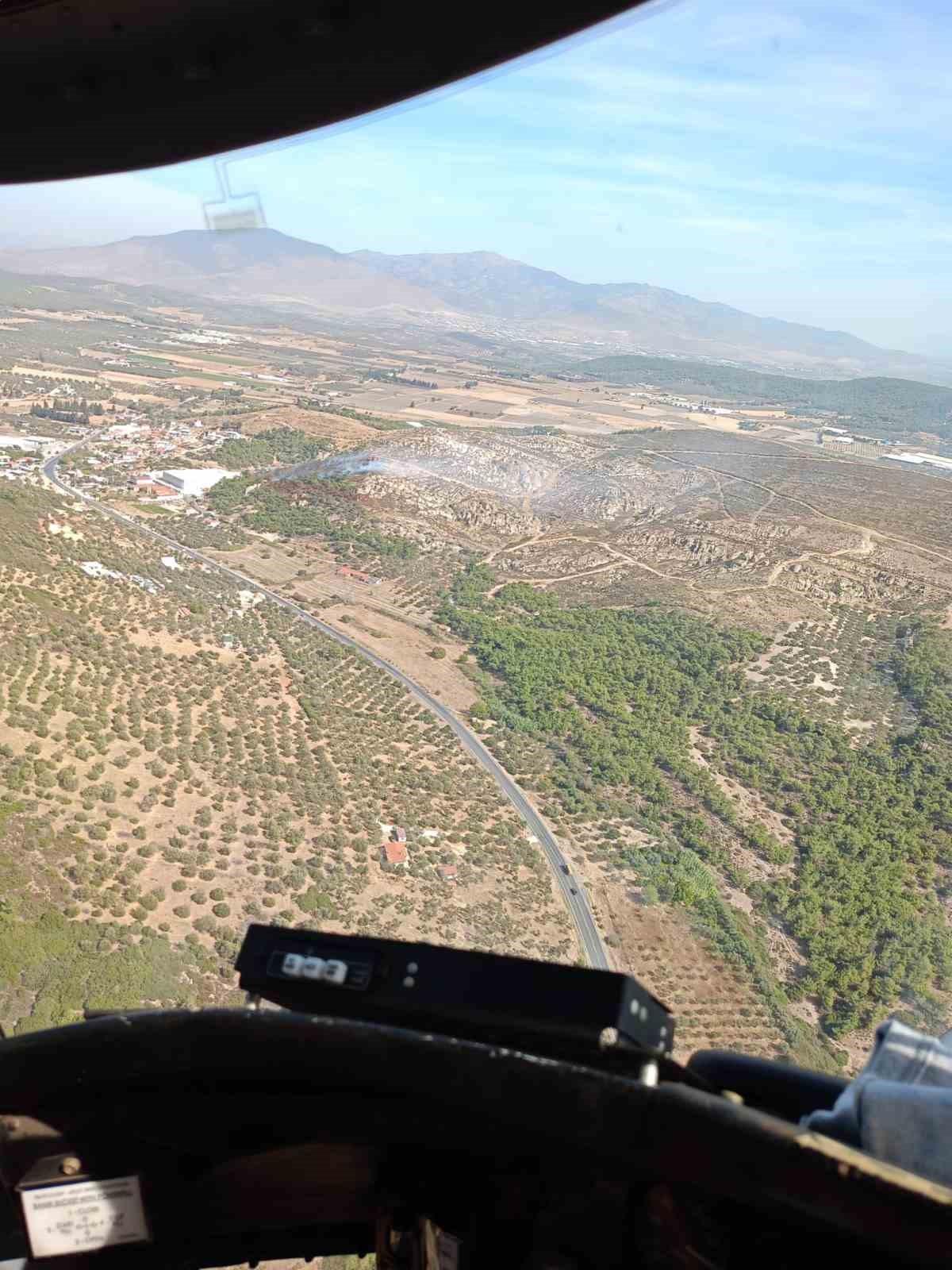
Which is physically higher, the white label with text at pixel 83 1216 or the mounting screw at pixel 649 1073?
the mounting screw at pixel 649 1073

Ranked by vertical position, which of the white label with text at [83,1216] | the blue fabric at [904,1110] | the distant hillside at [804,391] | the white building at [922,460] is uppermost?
the distant hillside at [804,391]

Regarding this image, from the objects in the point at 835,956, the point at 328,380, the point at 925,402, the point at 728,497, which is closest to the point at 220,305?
the point at 328,380

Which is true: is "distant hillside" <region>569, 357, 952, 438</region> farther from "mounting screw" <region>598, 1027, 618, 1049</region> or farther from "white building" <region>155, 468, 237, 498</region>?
"mounting screw" <region>598, 1027, 618, 1049</region>

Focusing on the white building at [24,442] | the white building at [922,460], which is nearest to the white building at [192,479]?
the white building at [24,442]

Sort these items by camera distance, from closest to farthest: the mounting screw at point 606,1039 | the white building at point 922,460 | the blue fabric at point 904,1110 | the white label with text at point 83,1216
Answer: the blue fabric at point 904,1110, the mounting screw at point 606,1039, the white label with text at point 83,1216, the white building at point 922,460

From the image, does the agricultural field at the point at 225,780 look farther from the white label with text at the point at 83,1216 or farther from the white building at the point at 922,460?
the white building at the point at 922,460

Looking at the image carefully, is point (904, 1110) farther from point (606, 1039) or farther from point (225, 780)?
point (225, 780)

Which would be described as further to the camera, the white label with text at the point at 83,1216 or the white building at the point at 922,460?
the white building at the point at 922,460

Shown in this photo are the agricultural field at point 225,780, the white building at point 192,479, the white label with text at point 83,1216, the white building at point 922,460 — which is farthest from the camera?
the white building at point 922,460
